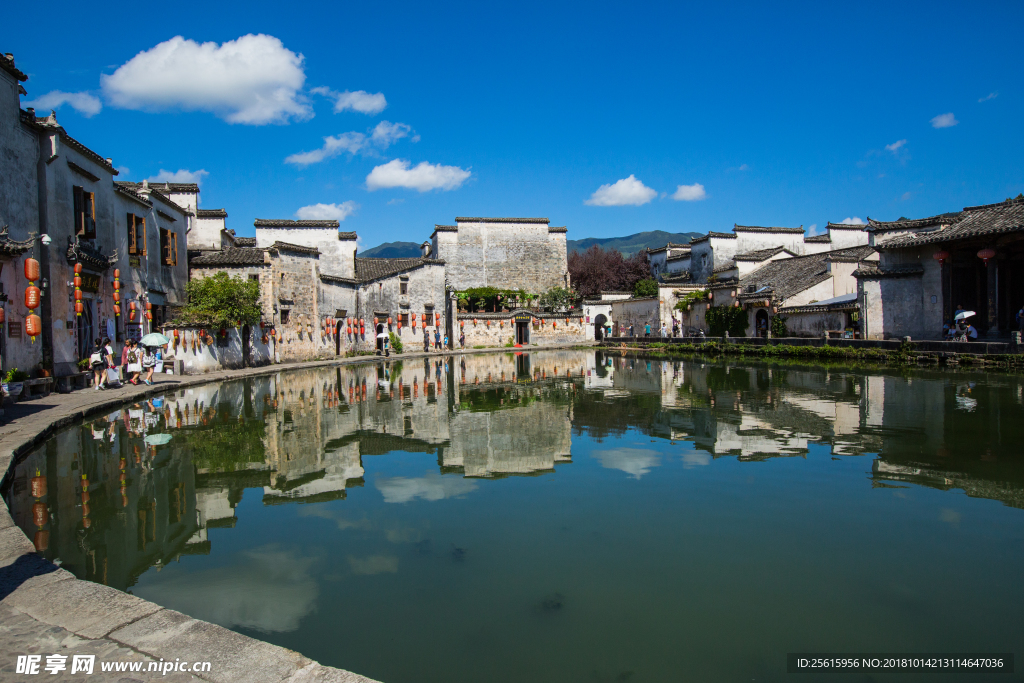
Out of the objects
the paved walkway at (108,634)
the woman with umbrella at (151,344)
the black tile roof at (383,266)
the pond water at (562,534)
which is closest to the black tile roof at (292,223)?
the black tile roof at (383,266)

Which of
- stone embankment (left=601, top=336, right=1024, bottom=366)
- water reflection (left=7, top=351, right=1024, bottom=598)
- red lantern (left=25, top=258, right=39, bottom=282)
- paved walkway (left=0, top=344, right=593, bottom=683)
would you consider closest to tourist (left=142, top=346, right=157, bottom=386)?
water reflection (left=7, top=351, right=1024, bottom=598)

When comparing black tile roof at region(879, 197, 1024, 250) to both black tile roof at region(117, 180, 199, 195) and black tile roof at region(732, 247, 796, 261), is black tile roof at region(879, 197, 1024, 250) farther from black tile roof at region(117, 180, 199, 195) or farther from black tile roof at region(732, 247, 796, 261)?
black tile roof at region(117, 180, 199, 195)

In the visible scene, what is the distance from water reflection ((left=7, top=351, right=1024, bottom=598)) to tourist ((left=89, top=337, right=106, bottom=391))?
1897 mm

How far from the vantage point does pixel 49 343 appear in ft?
43.6

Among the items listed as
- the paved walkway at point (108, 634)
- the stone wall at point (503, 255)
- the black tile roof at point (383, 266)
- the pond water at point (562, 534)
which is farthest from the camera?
the stone wall at point (503, 255)

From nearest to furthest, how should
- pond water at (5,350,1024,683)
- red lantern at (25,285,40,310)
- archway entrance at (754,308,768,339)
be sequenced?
1. pond water at (5,350,1024,683)
2. red lantern at (25,285,40,310)
3. archway entrance at (754,308,768,339)

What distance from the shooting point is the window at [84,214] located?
1470 centimetres

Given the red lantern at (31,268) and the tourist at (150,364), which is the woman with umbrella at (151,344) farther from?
the red lantern at (31,268)

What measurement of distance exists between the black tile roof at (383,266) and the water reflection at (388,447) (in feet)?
58.6

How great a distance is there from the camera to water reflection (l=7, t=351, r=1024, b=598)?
442 centimetres

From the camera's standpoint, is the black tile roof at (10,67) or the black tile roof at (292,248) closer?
the black tile roof at (10,67)

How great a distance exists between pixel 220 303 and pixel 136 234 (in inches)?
128

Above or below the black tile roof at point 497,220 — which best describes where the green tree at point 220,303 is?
below

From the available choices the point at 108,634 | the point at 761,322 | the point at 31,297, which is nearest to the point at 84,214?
the point at 31,297
